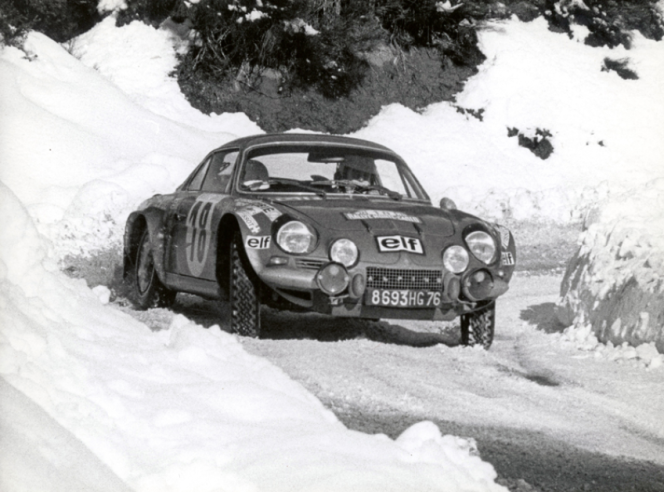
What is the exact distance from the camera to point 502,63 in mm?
22969

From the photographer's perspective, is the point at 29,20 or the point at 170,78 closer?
the point at 29,20

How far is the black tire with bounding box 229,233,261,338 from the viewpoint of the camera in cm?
683

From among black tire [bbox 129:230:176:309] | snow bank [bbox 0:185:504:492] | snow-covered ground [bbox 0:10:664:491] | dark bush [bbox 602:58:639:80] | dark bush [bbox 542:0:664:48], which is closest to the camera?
snow bank [bbox 0:185:504:492]

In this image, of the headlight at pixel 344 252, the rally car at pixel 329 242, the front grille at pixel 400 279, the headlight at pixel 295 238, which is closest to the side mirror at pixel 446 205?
the rally car at pixel 329 242

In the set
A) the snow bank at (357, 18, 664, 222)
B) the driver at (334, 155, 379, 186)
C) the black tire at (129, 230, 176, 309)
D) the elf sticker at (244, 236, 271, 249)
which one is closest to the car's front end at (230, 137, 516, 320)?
the elf sticker at (244, 236, 271, 249)

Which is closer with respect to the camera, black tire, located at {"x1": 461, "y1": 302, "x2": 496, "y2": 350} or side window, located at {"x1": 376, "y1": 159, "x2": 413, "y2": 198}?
black tire, located at {"x1": 461, "y1": 302, "x2": 496, "y2": 350}

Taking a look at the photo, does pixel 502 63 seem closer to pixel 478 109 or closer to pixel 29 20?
pixel 478 109

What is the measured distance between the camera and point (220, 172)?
823 cm

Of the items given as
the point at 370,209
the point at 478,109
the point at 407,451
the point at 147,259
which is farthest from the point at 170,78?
the point at 407,451

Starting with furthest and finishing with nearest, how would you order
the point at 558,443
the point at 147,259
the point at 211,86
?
1. the point at 211,86
2. the point at 147,259
3. the point at 558,443

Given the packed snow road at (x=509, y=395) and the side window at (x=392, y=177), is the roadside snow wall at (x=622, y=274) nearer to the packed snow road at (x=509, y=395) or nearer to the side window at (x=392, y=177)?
the packed snow road at (x=509, y=395)

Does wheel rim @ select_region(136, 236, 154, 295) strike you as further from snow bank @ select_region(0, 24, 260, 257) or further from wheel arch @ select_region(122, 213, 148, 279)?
snow bank @ select_region(0, 24, 260, 257)

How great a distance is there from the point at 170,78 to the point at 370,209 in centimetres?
1426

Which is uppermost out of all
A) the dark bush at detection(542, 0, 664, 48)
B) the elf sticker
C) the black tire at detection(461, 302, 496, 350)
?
the dark bush at detection(542, 0, 664, 48)
